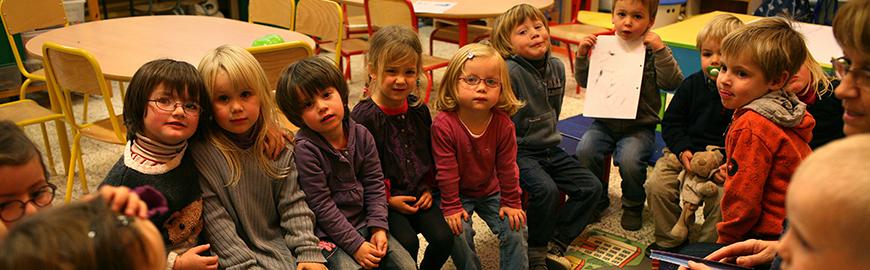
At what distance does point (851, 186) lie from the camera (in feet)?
2.86

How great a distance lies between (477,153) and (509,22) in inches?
21.1

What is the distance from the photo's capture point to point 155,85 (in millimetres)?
1678

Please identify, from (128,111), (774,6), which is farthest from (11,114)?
(774,6)

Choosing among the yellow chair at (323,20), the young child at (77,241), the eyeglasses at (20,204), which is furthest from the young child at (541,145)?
the young child at (77,241)

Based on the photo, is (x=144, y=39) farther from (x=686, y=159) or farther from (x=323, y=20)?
(x=686, y=159)

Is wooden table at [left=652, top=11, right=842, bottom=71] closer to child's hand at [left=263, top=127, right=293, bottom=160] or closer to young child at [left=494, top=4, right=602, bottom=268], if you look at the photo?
young child at [left=494, top=4, right=602, bottom=268]

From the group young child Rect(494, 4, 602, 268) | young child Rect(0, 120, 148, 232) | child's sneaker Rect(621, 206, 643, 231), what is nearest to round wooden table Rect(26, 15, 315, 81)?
young child Rect(494, 4, 602, 268)

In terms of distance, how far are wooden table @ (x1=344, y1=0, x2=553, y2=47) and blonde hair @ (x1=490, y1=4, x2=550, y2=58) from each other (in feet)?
3.87

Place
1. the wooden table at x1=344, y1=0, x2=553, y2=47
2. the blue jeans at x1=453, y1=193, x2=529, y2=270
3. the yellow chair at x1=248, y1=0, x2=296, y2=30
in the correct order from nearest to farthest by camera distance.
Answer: the blue jeans at x1=453, y1=193, x2=529, y2=270 < the yellow chair at x1=248, y1=0, x2=296, y2=30 < the wooden table at x1=344, y1=0, x2=553, y2=47

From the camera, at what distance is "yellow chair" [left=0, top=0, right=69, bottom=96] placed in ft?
10.7

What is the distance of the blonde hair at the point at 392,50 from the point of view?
215cm

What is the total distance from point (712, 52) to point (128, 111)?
1.79 meters

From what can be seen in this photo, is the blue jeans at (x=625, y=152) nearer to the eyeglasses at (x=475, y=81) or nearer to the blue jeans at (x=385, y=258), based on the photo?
the eyeglasses at (x=475, y=81)

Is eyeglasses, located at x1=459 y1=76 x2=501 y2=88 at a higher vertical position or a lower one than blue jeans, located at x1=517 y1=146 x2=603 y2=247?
higher
